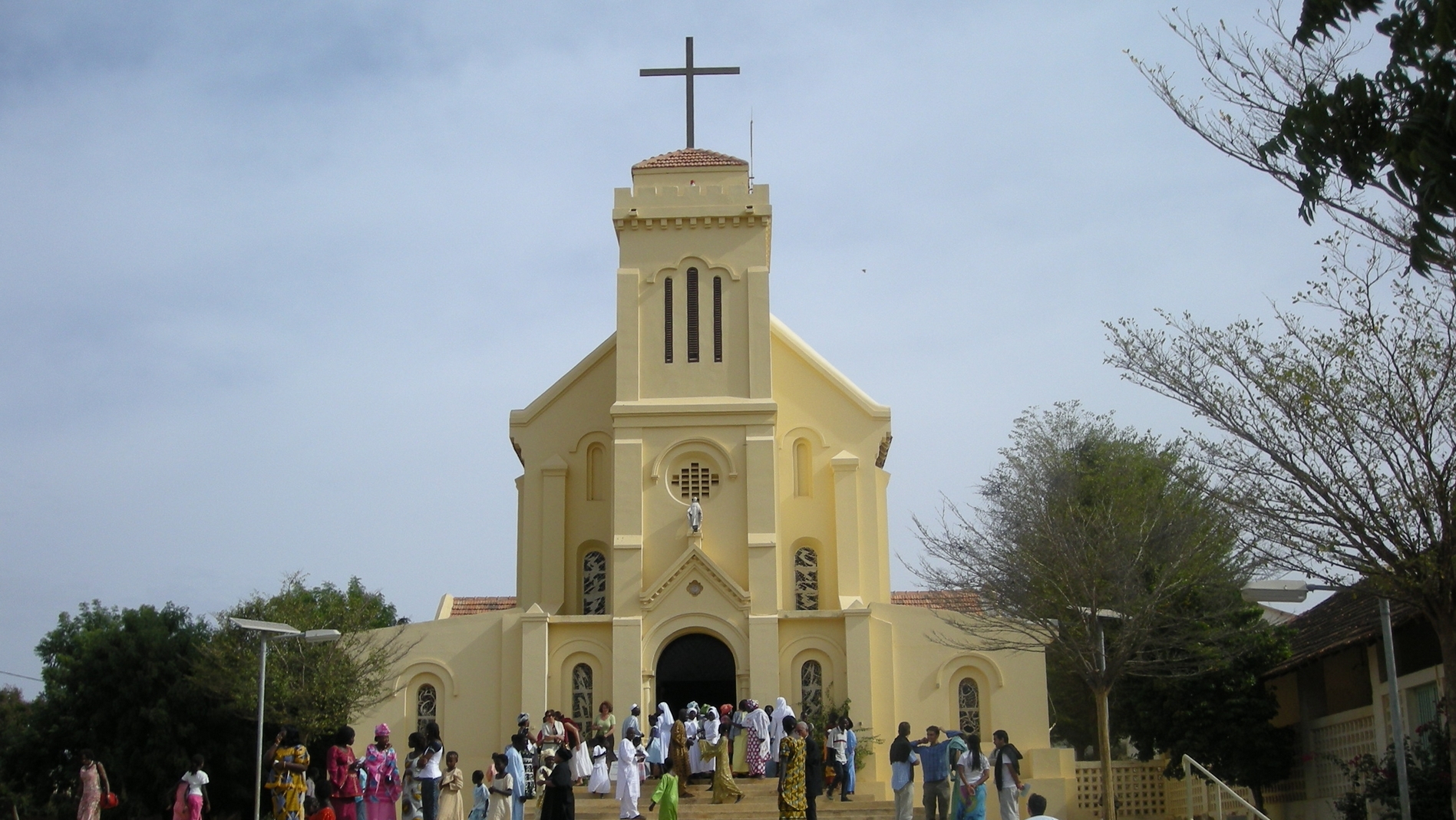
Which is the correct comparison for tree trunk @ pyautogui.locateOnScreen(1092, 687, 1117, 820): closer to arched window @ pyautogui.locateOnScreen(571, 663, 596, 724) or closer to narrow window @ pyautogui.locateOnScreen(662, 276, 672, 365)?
arched window @ pyautogui.locateOnScreen(571, 663, 596, 724)

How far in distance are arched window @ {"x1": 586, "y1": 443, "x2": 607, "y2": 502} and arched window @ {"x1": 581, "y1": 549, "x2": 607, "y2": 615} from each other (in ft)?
4.43

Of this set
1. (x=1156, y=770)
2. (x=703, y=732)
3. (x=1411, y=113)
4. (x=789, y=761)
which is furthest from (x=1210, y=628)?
(x=1411, y=113)

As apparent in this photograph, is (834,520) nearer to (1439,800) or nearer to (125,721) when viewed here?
(1439,800)

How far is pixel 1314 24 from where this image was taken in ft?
31.7

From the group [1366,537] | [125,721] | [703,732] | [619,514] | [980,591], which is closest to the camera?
[1366,537]

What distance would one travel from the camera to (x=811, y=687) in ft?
106

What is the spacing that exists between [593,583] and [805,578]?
16.4 feet

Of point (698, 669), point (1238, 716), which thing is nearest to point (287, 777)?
point (698, 669)

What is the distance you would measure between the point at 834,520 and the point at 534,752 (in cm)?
1111

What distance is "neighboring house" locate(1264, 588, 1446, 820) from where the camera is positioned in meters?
22.6

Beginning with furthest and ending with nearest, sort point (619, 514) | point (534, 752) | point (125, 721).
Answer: point (125, 721) < point (619, 514) < point (534, 752)

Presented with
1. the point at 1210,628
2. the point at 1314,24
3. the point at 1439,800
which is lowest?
the point at 1439,800

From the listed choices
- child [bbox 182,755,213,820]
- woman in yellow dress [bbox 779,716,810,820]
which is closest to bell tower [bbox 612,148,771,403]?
woman in yellow dress [bbox 779,716,810,820]

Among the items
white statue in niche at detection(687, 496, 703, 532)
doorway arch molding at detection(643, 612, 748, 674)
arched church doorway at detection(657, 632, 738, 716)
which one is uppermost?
white statue in niche at detection(687, 496, 703, 532)
